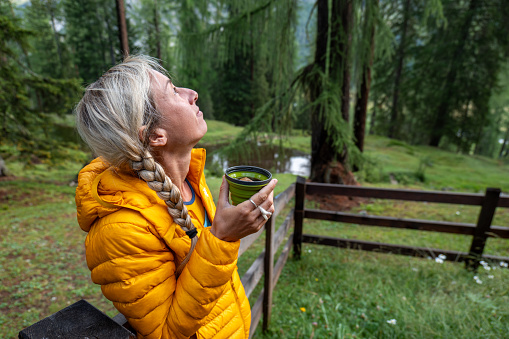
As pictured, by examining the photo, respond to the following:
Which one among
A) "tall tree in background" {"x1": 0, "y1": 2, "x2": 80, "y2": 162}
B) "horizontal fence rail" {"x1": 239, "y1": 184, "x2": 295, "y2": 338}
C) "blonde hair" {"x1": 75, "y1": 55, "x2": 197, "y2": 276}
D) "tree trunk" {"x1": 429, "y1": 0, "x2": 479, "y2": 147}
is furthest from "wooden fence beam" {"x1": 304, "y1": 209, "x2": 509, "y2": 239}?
"tree trunk" {"x1": 429, "y1": 0, "x2": 479, "y2": 147}

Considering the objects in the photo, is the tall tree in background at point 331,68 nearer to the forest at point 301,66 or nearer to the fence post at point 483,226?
the forest at point 301,66

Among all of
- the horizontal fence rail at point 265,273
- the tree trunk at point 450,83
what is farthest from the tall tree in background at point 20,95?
the tree trunk at point 450,83

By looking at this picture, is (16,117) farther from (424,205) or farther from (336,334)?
(424,205)

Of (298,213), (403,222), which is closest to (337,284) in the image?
(298,213)

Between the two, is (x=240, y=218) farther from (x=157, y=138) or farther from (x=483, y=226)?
(x=483, y=226)

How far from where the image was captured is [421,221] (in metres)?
3.58

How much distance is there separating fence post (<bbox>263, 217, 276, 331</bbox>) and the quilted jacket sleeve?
1377 millimetres

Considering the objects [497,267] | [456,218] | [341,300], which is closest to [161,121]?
[341,300]

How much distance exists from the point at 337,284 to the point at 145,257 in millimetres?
3092

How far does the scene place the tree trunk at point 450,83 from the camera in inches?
586

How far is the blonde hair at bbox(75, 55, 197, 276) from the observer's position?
0.92 metres

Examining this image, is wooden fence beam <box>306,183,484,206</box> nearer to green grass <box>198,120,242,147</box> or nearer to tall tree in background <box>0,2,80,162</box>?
green grass <box>198,120,242,147</box>

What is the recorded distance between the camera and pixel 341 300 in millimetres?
2994

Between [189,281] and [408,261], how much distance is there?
4.21 m
